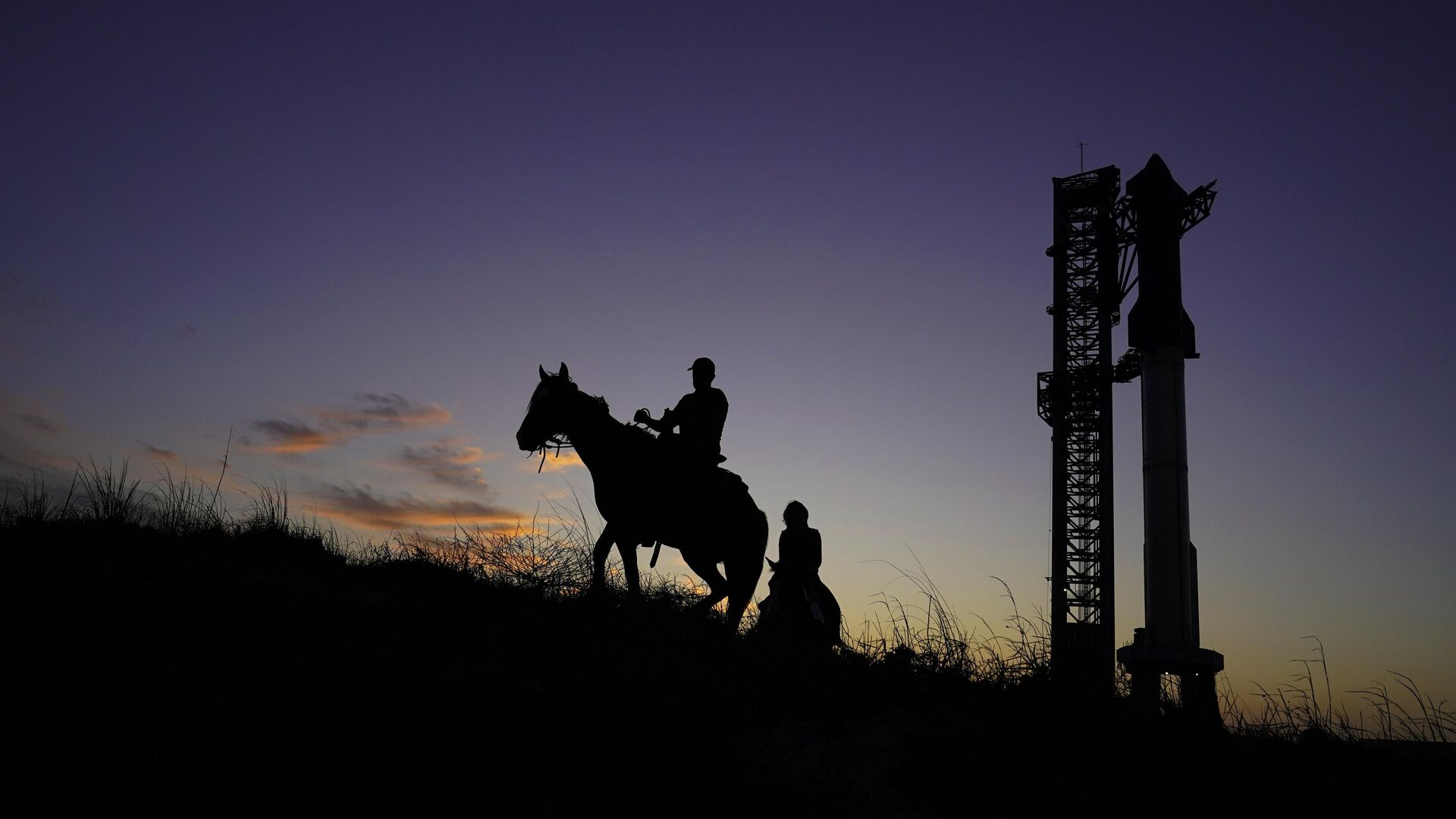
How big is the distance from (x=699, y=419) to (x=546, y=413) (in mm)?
1868

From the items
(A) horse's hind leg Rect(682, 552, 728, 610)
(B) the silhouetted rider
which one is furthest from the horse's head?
(A) horse's hind leg Rect(682, 552, 728, 610)

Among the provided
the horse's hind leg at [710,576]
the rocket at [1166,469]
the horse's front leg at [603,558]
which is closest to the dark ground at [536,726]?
the horse's front leg at [603,558]

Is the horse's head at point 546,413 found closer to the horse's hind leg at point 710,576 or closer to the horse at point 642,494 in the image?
the horse at point 642,494

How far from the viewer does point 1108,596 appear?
5225 centimetres

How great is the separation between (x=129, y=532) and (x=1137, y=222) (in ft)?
132

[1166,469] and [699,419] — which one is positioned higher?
[1166,469]

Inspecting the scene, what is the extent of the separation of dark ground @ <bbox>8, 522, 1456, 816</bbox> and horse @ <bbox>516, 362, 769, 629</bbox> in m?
Answer: 1.72

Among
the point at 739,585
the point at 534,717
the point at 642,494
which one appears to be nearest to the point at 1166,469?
the point at 739,585

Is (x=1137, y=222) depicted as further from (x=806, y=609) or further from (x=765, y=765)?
(x=765, y=765)

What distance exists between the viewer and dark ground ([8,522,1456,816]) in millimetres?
5672

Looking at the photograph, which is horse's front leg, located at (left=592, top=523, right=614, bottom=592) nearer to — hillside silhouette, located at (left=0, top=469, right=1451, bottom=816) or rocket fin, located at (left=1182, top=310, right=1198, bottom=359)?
hillside silhouette, located at (left=0, top=469, right=1451, bottom=816)

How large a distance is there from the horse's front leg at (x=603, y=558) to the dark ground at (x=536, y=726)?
1.29m

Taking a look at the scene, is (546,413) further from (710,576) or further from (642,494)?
(710,576)

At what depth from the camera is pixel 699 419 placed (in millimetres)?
11477
